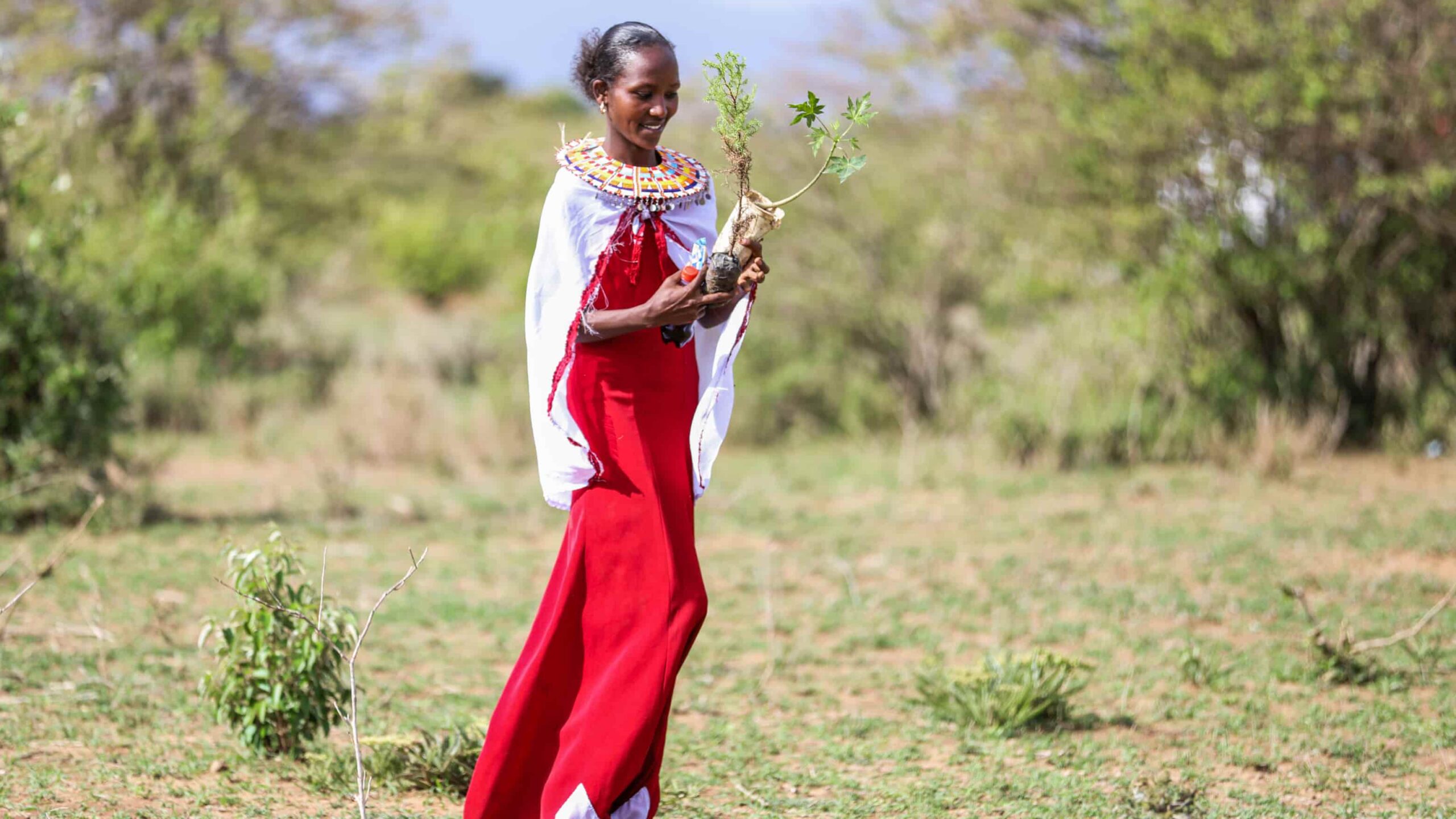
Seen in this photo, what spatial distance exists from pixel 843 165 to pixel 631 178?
50 centimetres

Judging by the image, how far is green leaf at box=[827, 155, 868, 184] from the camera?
9.91 ft

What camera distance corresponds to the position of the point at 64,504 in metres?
7.68

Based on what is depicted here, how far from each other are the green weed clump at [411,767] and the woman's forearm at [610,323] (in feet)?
4.66

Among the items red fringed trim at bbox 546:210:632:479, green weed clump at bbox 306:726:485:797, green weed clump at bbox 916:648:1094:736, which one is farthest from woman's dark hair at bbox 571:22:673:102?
green weed clump at bbox 916:648:1094:736

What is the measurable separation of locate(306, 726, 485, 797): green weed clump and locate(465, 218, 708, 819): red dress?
716 mm

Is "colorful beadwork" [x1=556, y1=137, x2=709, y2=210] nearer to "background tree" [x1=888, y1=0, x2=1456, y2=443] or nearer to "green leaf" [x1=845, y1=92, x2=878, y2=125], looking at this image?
"green leaf" [x1=845, y1=92, x2=878, y2=125]

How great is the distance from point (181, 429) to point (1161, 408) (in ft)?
24.7

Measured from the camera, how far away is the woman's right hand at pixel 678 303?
308 centimetres

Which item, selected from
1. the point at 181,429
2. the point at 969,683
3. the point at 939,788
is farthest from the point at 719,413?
the point at 181,429

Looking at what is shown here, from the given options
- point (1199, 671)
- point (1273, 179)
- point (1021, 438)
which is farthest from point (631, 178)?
point (1021, 438)

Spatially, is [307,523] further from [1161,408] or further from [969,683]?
[1161,408]

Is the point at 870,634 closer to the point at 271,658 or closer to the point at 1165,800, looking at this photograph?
the point at 1165,800

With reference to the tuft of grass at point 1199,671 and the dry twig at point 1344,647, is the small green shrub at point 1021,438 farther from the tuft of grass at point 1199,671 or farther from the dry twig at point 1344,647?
the tuft of grass at point 1199,671

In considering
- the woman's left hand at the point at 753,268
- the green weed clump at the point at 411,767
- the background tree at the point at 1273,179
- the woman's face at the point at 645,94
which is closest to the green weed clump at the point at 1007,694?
the green weed clump at the point at 411,767
